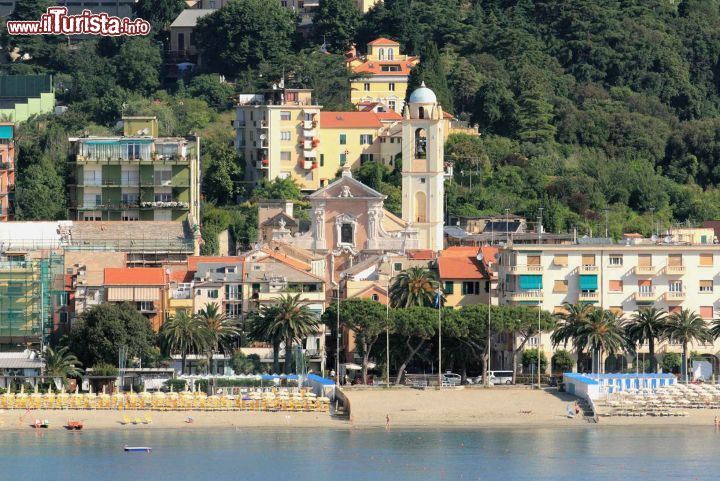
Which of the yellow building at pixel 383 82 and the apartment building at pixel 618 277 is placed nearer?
the apartment building at pixel 618 277

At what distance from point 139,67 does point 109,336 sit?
226ft

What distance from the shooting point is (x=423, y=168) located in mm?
156000

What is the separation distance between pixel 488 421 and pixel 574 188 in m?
51.2

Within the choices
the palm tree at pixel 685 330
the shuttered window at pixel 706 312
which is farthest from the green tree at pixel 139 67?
the palm tree at pixel 685 330

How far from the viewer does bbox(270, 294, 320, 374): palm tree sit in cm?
12450

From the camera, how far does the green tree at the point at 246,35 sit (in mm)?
188875

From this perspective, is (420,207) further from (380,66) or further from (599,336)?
(380,66)

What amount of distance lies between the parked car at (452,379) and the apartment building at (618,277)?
6.13 metres

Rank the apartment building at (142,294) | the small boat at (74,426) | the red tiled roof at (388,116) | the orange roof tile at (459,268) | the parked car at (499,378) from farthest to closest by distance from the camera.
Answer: the red tiled roof at (388,116) → the orange roof tile at (459,268) → the apartment building at (142,294) → the parked car at (499,378) → the small boat at (74,426)

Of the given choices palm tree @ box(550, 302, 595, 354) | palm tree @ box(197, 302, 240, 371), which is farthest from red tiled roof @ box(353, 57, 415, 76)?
palm tree @ box(550, 302, 595, 354)

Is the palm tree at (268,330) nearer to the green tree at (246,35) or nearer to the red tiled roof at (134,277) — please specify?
the red tiled roof at (134,277)

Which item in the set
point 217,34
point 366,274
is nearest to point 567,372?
point 366,274

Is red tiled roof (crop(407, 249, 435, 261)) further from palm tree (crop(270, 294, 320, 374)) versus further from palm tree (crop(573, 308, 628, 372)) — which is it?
palm tree (crop(573, 308, 628, 372))

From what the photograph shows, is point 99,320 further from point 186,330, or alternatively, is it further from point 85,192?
point 85,192
